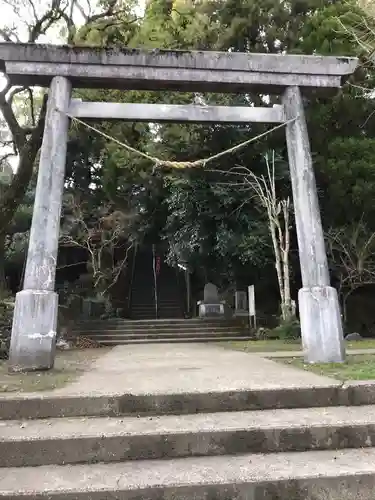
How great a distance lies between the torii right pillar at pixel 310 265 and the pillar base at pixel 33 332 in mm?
2923

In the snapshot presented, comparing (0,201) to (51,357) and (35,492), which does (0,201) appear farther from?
(35,492)

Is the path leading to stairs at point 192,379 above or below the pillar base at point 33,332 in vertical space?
below

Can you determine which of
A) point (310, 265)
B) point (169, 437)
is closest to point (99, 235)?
point (310, 265)

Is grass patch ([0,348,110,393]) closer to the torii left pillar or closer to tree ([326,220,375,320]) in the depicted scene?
the torii left pillar

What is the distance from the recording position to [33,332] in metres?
4.88

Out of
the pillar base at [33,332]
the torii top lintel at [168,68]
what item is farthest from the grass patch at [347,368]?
the torii top lintel at [168,68]

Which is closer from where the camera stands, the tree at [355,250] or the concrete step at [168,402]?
the concrete step at [168,402]

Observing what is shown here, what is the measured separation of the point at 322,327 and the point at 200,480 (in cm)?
320

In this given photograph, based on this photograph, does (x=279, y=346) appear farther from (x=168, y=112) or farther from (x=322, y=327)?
(x=168, y=112)

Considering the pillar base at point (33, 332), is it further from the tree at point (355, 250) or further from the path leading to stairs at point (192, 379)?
the tree at point (355, 250)

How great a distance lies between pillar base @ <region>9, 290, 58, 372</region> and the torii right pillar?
9.59ft

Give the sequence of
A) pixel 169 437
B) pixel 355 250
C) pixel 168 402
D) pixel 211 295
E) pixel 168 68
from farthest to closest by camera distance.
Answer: pixel 211 295 < pixel 355 250 < pixel 168 68 < pixel 168 402 < pixel 169 437

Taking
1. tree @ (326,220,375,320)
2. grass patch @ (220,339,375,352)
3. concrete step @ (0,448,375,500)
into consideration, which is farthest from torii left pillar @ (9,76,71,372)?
tree @ (326,220,375,320)

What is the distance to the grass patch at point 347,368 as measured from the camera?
4073 mm
